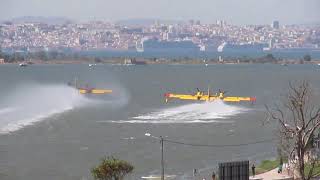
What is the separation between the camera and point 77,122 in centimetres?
4653

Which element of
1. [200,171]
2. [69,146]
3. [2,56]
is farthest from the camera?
[2,56]

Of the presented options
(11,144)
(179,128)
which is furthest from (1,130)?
(179,128)

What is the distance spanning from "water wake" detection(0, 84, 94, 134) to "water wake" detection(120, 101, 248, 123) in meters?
6.36

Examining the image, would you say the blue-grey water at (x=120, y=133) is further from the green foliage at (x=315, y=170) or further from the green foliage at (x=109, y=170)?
the green foliage at (x=109, y=170)

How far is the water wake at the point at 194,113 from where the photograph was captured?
45.9 meters

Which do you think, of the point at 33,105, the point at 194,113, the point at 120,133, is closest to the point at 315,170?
the point at 120,133

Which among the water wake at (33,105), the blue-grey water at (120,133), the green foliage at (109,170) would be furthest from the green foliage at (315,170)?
the water wake at (33,105)

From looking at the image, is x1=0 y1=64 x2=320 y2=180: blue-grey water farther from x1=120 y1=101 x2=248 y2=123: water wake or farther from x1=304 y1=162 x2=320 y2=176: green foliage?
x1=304 y1=162 x2=320 y2=176: green foliage

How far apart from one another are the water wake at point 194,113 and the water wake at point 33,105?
6360 mm

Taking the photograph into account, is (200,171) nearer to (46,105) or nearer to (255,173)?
(255,173)

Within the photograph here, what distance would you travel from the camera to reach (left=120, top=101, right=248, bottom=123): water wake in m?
45.9

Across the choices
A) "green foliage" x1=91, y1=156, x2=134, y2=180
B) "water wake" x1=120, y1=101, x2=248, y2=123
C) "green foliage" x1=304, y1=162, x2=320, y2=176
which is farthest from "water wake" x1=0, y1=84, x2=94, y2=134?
"green foliage" x1=91, y1=156, x2=134, y2=180

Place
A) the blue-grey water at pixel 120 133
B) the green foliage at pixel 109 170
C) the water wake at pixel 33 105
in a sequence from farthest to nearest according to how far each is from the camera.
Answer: the water wake at pixel 33 105, the blue-grey water at pixel 120 133, the green foliage at pixel 109 170

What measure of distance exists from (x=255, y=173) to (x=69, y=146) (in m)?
10.9
